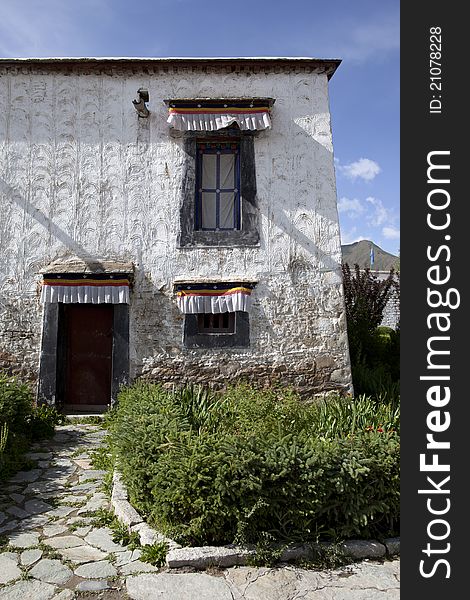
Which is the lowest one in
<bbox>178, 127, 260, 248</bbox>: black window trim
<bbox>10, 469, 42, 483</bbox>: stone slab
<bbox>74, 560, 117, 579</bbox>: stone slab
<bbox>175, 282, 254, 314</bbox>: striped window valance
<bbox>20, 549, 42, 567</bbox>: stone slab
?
<bbox>74, 560, 117, 579</bbox>: stone slab

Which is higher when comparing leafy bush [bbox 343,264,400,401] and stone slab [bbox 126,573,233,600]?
leafy bush [bbox 343,264,400,401]

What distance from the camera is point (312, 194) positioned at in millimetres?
8992

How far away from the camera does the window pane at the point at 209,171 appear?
9.25 metres

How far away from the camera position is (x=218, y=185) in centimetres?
923

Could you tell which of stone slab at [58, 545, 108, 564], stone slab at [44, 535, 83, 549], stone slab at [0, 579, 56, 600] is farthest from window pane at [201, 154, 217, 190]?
stone slab at [0, 579, 56, 600]

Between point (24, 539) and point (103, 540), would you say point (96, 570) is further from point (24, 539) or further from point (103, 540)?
point (24, 539)

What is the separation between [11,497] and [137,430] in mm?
1512

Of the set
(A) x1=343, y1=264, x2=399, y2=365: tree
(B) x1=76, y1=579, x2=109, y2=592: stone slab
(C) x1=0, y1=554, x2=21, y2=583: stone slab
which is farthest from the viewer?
(A) x1=343, y1=264, x2=399, y2=365: tree

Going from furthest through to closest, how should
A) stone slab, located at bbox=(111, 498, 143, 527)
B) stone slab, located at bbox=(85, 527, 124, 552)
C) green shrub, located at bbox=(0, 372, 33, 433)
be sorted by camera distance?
green shrub, located at bbox=(0, 372, 33, 433) → stone slab, located at bbox=(111, 498, 143, 527) → stone slab, located at bbox=(85, 527, 124, 552)

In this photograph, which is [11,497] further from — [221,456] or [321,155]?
[321,155]

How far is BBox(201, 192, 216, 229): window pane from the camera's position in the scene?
30.1 feet

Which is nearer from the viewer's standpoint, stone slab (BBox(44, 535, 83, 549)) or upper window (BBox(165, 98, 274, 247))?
stone slab (BBox(44, 535, 83, 549))

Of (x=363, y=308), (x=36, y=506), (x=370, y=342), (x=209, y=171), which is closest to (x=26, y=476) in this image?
(x=36, y=506)

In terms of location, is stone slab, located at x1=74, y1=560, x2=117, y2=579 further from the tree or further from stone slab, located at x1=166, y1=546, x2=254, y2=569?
the tree
